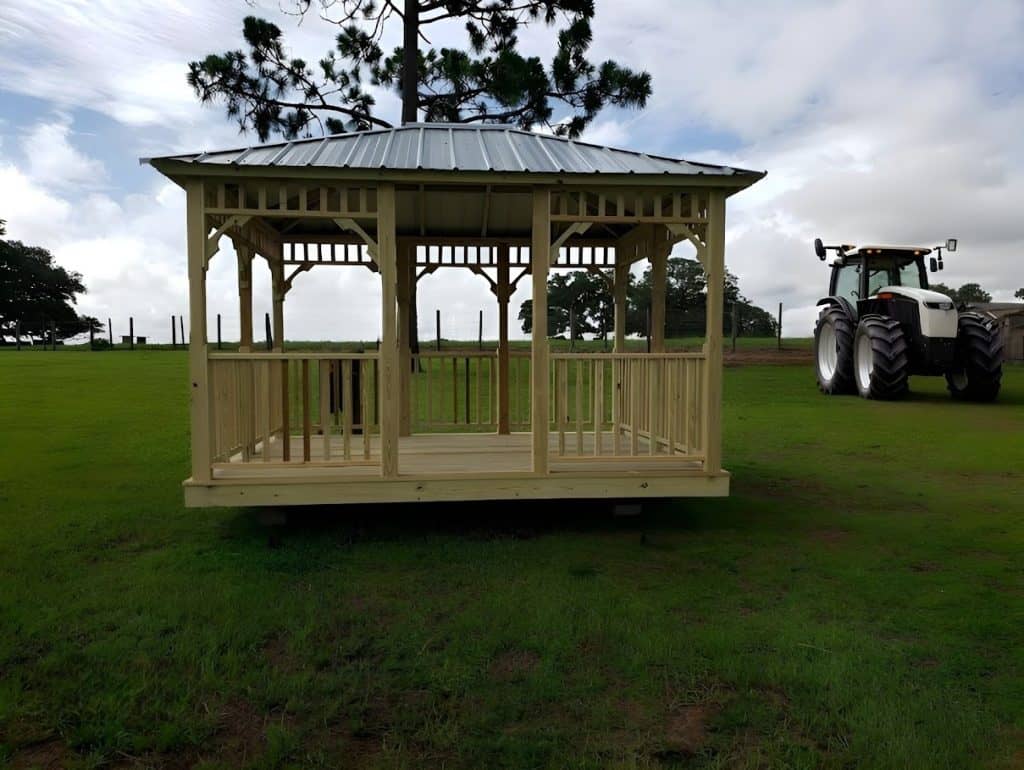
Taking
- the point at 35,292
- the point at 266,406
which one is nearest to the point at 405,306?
the point at 266,406

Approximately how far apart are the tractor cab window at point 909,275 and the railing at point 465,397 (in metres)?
7.65

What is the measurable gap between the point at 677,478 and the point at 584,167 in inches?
94.6

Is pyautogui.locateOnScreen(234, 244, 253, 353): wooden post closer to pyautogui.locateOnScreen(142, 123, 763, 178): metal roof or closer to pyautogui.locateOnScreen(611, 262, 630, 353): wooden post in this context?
pyautogui.locateOnScreen(142, 123, 763, 178): metal roof

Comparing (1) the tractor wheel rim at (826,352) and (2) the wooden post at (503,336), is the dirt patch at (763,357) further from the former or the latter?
(2) the wooden post at (503,336)

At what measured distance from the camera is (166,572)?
470 cm

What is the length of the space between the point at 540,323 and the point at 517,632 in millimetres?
2475

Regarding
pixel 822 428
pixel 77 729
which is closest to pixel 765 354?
pixel 822 428

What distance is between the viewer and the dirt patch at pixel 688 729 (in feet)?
9.09

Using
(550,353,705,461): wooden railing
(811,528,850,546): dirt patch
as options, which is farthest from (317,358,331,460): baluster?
(811,528,850,546): dirt patch

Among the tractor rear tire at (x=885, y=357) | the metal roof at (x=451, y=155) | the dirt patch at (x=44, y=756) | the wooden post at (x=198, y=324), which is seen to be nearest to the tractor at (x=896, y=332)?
the tractor rear tire at (x=885, y=357)

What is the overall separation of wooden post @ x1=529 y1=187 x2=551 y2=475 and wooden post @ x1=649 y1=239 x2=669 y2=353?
1.76 metres

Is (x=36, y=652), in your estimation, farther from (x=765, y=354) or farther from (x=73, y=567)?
(x=765, y=354)

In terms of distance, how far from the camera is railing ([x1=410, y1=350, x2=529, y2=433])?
28.1ft

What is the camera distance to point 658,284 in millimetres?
7332
